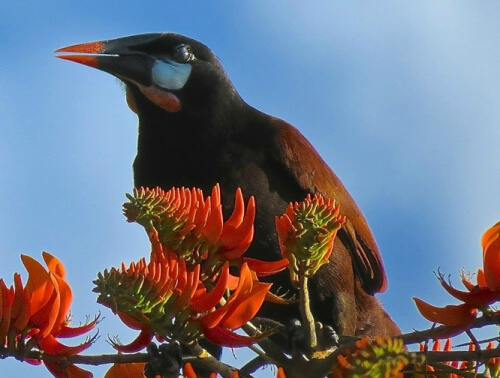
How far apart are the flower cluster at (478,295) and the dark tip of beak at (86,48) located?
5.88 ft

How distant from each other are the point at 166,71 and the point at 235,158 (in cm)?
48

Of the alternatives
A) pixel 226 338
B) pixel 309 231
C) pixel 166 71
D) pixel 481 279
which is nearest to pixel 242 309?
pixel 226 338

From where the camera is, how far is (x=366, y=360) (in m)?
1.06

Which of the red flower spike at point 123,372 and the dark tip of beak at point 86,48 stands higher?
the dark tip of beak at point 86,48

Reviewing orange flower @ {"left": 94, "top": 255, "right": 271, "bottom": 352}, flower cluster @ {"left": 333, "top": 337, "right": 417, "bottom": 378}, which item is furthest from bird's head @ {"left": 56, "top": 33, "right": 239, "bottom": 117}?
flower cluster @ {"left": 333, "top": 337, "right": 417, "bottom": 378}

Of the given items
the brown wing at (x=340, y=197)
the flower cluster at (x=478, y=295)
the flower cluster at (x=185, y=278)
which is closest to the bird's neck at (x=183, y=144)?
the brown wing at (x=340, y=197)

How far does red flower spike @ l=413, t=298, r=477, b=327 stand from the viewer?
4.38 feet

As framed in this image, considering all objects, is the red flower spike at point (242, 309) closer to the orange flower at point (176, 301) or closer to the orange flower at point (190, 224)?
the orange flower at point (176, 301)

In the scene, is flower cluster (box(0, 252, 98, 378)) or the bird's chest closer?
flower cluster (box(0, 252, 98, 378))

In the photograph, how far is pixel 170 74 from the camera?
3.46m

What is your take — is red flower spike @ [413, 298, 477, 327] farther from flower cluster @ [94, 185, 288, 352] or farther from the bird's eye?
the bird's eye

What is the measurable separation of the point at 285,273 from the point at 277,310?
166 millimetres

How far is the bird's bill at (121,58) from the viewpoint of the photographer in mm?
3082

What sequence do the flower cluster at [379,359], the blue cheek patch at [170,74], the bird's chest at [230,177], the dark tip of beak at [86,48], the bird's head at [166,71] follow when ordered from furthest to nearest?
the blue cheek patch at [170,74] → the bird's head at [166,71] → the bird's chest at [230,177] → the dark tip of beak at [86,48] → the flower cluster at [379,359]
